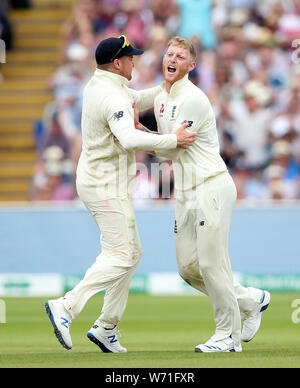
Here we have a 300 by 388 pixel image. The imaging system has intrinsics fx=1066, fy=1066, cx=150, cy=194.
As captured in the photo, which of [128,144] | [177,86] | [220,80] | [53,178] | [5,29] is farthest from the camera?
[5,29]

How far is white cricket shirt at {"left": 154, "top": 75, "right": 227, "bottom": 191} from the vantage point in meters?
8.41

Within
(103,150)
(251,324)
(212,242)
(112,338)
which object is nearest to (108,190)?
(103,150)

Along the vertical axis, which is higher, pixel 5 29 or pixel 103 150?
pixel 5 29

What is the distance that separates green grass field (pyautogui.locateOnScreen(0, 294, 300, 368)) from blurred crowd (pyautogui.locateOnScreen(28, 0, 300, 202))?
1979 millimetres

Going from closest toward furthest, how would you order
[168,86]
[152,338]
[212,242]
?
[212,242] < [168,86] < [152,338]

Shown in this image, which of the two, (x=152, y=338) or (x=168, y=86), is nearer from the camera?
(x=168, y=86)

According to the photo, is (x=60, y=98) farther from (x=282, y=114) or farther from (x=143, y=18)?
(x=282, y=114)

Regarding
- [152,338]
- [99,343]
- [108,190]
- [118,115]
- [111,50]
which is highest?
[111,50]

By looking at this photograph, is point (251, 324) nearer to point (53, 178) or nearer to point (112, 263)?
point (112, 263)

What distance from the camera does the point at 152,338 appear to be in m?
9.83

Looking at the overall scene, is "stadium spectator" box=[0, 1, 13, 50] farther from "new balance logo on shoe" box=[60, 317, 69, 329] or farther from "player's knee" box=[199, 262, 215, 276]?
"player's knee" box=[199, 262, 215, 276]

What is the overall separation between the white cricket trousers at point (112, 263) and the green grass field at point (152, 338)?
382 millimetres

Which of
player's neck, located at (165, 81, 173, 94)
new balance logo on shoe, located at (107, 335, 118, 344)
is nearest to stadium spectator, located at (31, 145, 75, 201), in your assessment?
new balance logo on shoe, located at (107, 335, 118, 344)

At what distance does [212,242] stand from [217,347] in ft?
2.71
